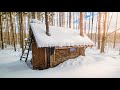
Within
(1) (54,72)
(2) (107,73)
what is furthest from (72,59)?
(2) (107,73)

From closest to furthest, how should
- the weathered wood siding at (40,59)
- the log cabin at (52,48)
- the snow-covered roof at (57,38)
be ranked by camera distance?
the snow-covered roof at (57,38)
the log cabin at (52,48)
the weathered wood siding at (40,59)

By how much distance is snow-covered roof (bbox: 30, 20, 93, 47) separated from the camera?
11.5 meters

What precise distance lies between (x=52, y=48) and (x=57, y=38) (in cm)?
105

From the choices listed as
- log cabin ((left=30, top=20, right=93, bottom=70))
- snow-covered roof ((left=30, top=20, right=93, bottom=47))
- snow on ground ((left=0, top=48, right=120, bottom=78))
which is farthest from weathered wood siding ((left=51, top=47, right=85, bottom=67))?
snow-covered roof ((left=30, top=20, right=93, bottom=47))

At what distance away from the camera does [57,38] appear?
12625mm

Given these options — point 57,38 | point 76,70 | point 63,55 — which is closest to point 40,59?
point 63,55

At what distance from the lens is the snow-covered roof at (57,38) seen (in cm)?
1154

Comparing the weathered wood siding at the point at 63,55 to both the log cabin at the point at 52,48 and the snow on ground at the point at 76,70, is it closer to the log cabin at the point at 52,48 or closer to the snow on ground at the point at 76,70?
the log cabin at the point at 52,48

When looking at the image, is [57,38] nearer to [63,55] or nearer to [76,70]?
[63,55]

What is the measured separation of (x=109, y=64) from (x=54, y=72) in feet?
14.5

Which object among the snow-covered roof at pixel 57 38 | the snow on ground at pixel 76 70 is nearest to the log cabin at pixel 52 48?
the snow-covered roof at pixel 57 38
